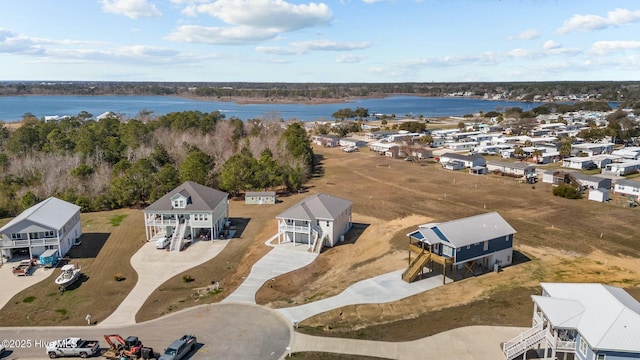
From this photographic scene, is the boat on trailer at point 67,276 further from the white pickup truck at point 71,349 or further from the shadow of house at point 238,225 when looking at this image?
the shadow of house at point 238,225

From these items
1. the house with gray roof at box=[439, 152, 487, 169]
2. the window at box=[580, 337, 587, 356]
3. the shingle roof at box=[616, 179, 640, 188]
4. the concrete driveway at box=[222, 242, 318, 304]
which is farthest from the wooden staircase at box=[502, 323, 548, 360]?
the house with gray roof at box=[439, 152, 487, 169]

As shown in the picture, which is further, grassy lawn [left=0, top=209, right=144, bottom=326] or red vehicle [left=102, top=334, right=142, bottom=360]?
grassy lawn [left=0, top=209, right=144, bottom=326]

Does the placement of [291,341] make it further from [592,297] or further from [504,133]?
[504,133]

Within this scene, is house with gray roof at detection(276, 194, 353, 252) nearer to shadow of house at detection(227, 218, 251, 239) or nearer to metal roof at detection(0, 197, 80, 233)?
shadow of house at detection(227, 218, 251, 239)

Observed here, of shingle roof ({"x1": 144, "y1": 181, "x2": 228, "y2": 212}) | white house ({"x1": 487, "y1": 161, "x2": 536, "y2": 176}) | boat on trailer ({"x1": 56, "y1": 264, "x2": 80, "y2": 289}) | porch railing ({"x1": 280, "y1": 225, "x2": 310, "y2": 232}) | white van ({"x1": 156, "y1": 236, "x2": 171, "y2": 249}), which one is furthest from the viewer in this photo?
white house ({"x1": 487, "y1": 161, "x2": 536, "y2": 176})

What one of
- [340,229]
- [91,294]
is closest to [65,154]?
[91,294]

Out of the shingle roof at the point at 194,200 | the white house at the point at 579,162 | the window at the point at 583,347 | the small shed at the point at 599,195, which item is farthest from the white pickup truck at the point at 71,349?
the white house at the point at 579,162

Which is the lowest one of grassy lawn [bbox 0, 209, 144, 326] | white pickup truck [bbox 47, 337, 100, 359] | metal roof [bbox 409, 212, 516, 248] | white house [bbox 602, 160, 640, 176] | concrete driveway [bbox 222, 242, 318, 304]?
grassy lawn [bbox 0, 209, 144, 326]

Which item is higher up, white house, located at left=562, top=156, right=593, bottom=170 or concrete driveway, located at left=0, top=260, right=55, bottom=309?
white house, located at left=562, top=156, right=593, bottom=170
